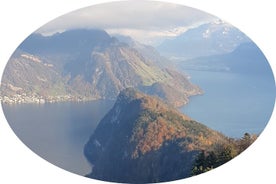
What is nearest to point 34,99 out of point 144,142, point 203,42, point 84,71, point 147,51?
point 84,71

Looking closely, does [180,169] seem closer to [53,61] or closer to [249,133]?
[249,133]

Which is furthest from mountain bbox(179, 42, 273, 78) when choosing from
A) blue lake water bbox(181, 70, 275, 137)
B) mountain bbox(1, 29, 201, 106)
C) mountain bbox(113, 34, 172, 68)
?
mountain bbox(1, 29, 201, 106)

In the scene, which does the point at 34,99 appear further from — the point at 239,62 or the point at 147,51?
the point at 239,62

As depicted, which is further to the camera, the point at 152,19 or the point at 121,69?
the point at 152,19

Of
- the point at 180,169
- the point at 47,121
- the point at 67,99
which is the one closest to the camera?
the point at 180,169

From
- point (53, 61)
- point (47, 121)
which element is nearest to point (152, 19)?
point (53, 61)

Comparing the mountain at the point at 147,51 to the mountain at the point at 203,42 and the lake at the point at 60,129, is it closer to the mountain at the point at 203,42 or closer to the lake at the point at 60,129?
the mountain at the point at 203,42

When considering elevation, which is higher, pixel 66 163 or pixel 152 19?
pixel 152 19

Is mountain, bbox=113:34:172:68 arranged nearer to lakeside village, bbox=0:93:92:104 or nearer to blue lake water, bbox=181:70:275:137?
blue lake water, bbox=181:70:275:137
